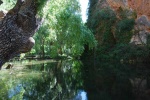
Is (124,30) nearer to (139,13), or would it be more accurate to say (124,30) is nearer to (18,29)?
(139,13)

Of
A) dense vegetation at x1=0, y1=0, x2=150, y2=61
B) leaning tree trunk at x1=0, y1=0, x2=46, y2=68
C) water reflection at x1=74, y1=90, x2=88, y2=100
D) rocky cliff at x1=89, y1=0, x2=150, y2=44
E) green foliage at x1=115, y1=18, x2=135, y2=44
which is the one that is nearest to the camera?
leaning tree trunk at x1=0, y1=0, x2=46, y2=68

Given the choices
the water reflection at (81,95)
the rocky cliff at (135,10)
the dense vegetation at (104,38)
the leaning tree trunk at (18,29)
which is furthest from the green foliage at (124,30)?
the leaning tree trunk at (18,29)

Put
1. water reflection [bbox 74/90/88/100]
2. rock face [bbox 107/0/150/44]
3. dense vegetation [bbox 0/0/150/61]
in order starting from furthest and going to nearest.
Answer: rock face [bbox 107/0/150/44], dense vegetation [bbox 0/0/150/61], water reflection [bbox 74/90/88/100]

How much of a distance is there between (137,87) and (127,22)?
2303cm

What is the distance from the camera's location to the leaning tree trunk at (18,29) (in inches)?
213

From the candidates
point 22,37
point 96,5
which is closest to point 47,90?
point 22,37

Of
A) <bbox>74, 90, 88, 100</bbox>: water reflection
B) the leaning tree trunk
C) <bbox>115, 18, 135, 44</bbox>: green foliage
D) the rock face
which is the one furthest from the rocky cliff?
the leaning tree trunk

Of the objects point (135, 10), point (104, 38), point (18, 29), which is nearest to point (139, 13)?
point (135, 10)

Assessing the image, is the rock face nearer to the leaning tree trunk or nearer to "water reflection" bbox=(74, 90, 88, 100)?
"water reflection" bbox=(74, 90, 88, 100)

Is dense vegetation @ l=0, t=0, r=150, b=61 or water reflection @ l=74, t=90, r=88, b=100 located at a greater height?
dense vegetation @ l=0, t=0, r=150, b=61

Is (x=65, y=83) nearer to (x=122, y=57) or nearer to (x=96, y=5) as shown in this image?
(x=122, y=57)

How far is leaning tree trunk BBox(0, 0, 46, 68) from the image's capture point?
5.41 m

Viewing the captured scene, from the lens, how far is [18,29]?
5574mm

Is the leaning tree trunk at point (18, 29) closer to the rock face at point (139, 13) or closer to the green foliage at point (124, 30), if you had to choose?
the rock face at point (139, 13)
